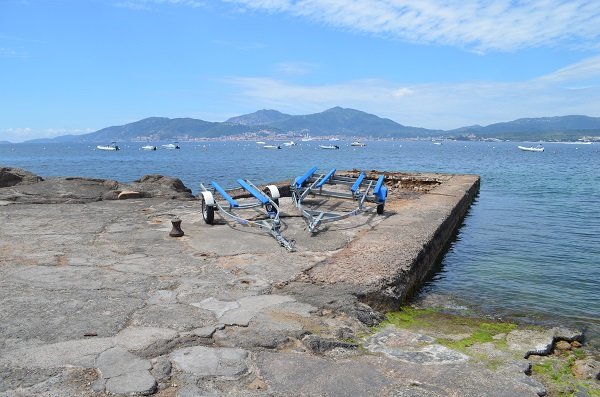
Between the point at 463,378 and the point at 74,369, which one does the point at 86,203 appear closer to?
the point at 74,369

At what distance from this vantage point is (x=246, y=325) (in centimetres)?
424

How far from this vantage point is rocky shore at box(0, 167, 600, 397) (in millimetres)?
3369

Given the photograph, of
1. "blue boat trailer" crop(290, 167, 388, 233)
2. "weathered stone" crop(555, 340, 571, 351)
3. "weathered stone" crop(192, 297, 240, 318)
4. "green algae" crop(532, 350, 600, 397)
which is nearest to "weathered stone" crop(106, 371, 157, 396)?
"weathered stone" crop(192, 297, 240, 318)

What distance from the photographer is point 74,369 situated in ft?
11.0

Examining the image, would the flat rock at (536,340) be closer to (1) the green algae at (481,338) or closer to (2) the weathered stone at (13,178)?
(1) the green algae at (481,338)

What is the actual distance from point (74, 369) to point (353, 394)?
1.86 m

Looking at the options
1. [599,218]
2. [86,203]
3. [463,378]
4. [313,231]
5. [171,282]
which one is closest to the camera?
[463,378]

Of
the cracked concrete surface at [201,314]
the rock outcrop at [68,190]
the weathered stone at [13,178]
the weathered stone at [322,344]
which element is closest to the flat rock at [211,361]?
the cracked concrete surface at [201,314]

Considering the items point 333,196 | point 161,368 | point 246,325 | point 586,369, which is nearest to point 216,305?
point 246,325

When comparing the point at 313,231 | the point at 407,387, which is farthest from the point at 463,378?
the point at 313,231

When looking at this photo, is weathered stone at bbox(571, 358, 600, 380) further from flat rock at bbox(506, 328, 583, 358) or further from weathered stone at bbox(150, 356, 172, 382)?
weathered stone at bbox(150, 356, 172, 382)

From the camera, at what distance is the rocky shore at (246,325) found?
337 cm

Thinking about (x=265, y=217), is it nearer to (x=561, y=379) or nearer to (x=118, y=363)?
(x=118, y=363)

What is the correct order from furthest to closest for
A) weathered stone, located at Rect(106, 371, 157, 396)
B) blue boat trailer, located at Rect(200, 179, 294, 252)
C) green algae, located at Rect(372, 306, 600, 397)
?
1. blue boat trailer, located at Rect(200, 179, 294, 252)
2. green algae, located at Rect(372, 306, 600, 397)
3. weathered stone, located at Rect(106, 371, 157, 396)
